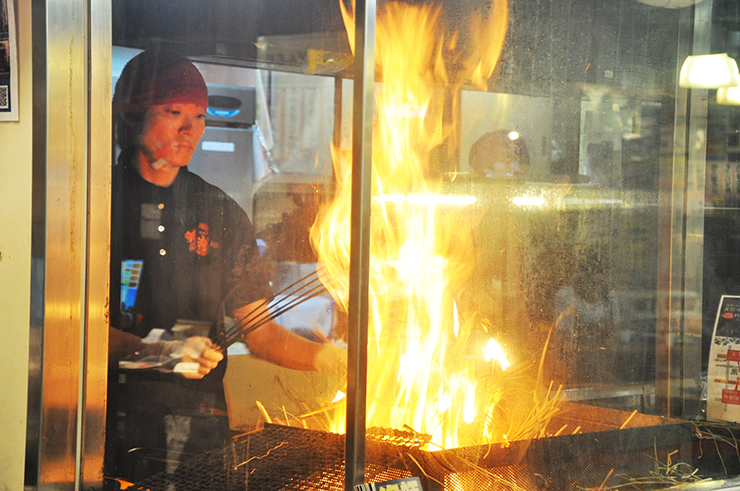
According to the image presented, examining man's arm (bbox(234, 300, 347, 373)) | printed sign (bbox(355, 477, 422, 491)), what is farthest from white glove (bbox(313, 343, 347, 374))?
printed sign (bbox(355, 477, 422, 491))

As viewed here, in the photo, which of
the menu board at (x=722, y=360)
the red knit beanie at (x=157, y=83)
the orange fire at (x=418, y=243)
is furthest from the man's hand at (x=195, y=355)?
the menu board at (x=722, y=360)

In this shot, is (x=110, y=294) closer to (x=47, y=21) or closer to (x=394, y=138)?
(x=47, y=21)

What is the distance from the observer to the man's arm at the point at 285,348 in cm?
153

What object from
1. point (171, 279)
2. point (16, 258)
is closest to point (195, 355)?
point (171, 279)

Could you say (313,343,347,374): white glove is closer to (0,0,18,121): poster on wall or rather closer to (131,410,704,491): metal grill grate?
(131,410,704,491): metal grill grate

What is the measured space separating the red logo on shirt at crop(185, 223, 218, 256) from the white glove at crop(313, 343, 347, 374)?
36 centimetres

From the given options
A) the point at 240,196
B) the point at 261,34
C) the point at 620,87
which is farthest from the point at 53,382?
the point at 620,87

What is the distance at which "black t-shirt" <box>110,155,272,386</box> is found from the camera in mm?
1508

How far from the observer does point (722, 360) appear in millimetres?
1840

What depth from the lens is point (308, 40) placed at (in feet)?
4.98

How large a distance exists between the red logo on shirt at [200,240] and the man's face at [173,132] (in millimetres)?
159

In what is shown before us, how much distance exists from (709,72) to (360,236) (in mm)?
1177

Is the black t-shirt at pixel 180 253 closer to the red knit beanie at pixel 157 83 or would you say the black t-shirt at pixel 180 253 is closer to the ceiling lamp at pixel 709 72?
the red knit beanie at pixel 157 83

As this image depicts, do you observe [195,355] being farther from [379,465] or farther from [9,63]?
[9,63]
